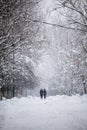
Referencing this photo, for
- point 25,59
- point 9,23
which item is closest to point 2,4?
point 9,23

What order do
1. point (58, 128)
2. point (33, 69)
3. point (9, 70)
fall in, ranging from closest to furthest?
point (58, 128) < point (9, 70) < point (33, 69)

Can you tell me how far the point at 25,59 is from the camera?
3250cm

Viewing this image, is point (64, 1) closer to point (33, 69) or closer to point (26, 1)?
point (26, 1)

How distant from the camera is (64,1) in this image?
6.35 m

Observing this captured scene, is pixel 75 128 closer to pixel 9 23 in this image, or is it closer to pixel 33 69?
pixel 9 23

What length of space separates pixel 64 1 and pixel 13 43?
7160 mm

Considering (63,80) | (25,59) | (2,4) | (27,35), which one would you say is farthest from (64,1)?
(63,80)

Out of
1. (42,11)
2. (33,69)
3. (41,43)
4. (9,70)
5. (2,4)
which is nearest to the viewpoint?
(2,4)

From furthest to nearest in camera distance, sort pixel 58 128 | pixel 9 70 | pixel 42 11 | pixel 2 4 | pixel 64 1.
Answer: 1. pixel 9 70
2. pixel 42 11
3. pixel 2 4
4. pixel 58 128
5. pixel 64 1

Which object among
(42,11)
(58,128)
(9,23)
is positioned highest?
(42,11)

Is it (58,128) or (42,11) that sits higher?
(42,11)

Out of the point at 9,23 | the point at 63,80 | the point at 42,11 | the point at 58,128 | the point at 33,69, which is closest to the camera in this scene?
the point at 58,128

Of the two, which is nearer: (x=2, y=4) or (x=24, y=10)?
(x=24, y=10)

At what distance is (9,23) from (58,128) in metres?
5.62
